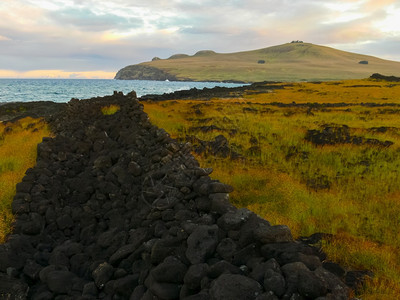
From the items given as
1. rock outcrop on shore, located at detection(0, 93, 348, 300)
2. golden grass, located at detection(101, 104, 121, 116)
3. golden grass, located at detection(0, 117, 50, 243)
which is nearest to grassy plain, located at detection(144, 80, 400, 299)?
rock outcrop on shore, located at detection(0, 93, 348, 300)

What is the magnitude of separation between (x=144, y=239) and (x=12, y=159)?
9.65 m

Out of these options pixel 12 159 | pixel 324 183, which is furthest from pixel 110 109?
pixel 324 183

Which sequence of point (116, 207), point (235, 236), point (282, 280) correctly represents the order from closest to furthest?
1. point (282, 280)
2. point (235, 236)
3. point (116, 207)

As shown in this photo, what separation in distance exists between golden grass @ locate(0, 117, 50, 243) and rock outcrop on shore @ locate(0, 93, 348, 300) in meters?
0.35

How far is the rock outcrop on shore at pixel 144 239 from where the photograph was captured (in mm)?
4121

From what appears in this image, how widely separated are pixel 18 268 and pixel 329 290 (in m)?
6.43

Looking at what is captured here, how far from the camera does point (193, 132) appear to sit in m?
16.5

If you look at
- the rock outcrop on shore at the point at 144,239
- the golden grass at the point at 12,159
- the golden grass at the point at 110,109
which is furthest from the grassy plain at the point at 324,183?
the golden grass at the point at 12,159

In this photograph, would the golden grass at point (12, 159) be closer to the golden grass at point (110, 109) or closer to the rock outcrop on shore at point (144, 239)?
the rock outcrop on shore at point (144, 239)

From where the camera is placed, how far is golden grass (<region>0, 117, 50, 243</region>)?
8.59 meters

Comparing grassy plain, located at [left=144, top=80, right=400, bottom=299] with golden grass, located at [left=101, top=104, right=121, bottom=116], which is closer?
grassy plain, located at [left=144, top=80, right=400, bottom=299]

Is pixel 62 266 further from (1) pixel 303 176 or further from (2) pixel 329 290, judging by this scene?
(1) pixel 303 176

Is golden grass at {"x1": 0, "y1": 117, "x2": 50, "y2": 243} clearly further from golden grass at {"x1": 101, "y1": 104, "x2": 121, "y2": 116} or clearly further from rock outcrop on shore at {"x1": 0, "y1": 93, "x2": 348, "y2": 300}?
golden grass at {"x1": 101, "y1": 104, "x2": 121, "y2": 116}

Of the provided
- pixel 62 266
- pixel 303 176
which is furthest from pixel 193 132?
pixel 62 266
